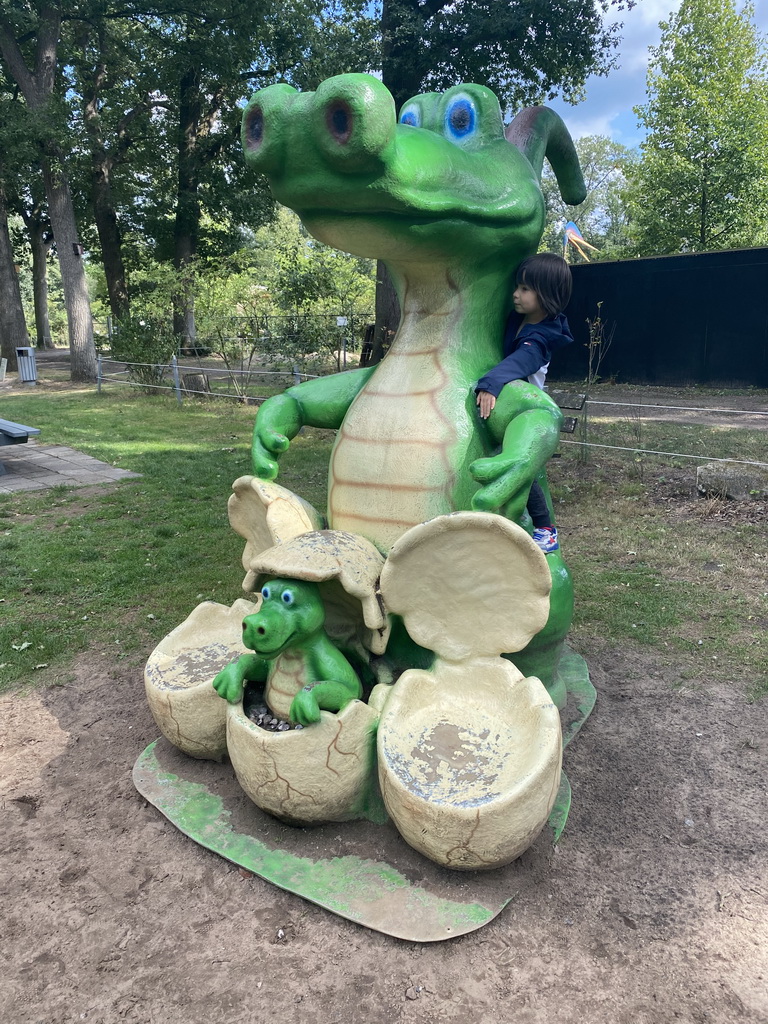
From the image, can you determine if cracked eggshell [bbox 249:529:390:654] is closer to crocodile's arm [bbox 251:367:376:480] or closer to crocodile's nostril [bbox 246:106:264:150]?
crocodile's arm [bbox 251:367:376:480]

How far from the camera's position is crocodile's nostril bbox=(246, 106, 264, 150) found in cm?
186

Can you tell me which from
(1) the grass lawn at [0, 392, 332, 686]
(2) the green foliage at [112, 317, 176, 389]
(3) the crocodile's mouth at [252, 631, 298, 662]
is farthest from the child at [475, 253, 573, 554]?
(2) the green foliage at [112, 317, 176, 389]

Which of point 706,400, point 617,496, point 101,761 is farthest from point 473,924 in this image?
point 706,400

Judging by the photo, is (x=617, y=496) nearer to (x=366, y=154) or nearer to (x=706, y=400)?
(x=366, y=154)

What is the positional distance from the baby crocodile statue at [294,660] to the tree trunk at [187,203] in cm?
1280

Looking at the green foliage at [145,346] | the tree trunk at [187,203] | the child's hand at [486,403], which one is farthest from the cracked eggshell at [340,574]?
the tree trunk at [187,203]

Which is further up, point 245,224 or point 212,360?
point 245,224

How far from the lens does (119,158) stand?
1630 centimetres

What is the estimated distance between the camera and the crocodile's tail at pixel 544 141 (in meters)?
2.51

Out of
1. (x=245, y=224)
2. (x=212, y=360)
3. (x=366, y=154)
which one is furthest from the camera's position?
(x=212, y=360)


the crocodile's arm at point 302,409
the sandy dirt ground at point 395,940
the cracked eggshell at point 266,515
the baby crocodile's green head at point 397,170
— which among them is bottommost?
the sandy dirt ground at point 395,940

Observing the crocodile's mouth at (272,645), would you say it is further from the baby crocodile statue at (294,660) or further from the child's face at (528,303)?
the child's face at (528,303)

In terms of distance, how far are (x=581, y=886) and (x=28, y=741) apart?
2058 millimetres

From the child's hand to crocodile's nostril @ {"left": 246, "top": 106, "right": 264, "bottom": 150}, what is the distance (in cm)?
93
